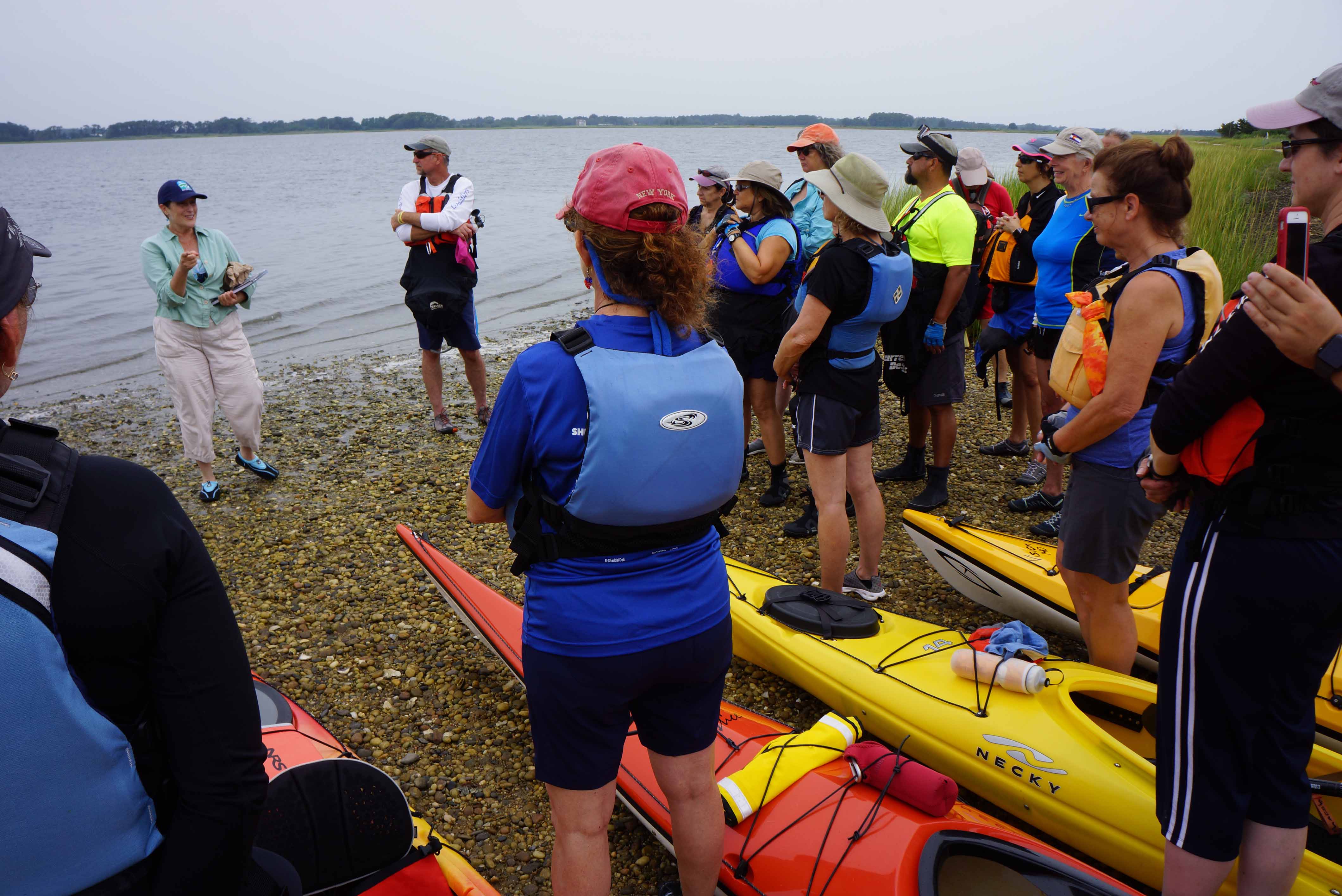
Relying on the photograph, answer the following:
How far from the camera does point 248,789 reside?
115 centimetres

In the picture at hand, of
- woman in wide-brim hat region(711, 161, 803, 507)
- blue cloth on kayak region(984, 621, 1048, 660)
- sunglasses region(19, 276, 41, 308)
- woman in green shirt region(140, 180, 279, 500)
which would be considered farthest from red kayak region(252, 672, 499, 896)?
woman in green shirt region(140, 180, 279, 500)

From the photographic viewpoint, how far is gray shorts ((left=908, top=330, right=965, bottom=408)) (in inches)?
196

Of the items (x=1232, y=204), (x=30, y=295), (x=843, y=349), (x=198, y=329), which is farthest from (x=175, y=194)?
(x=1232, y=204)

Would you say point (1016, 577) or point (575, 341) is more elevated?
point (575, 341)

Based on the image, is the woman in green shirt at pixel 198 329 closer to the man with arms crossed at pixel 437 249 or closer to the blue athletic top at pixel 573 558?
the man with arms crossed at pixel 437 249

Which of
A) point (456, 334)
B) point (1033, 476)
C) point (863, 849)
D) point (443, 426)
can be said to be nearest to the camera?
point (863, 849)

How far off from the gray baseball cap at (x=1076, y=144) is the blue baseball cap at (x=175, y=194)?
516 cm

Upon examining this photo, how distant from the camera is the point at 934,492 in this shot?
518 cm

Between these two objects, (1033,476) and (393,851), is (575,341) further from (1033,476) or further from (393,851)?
(1033,476)

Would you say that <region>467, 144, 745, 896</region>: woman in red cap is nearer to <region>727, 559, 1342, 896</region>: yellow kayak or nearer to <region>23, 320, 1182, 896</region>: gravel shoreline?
<region>23, 320, 1182, 896</region>: gravel shoreline

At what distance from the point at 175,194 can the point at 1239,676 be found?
565 centimetres

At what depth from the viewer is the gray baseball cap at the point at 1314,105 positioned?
5.27 ft

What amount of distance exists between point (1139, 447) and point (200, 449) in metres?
5.61

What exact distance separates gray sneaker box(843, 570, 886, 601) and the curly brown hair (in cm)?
267
